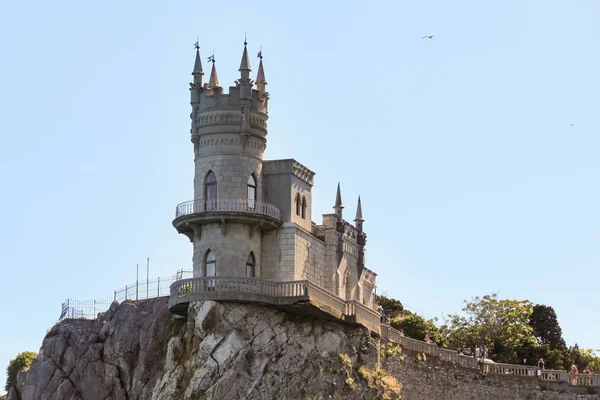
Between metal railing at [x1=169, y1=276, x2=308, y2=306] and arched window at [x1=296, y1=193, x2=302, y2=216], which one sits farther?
arched window at [x1=296, y1=193, x2=302, y2=216]

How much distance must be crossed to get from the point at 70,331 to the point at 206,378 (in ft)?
55.7

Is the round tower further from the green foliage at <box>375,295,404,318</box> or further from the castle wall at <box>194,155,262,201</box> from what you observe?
the green foliage at <box>375,295,404,318</box>

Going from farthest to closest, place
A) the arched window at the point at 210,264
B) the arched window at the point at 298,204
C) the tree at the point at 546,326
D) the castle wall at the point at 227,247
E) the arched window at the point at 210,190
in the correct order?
the tree at the point at 546,326 → the arched window at the point at 298,204 → the arched window at the point at 210,190 → the arched window at the point at 210,264 → the castle wall at the point at 227,247

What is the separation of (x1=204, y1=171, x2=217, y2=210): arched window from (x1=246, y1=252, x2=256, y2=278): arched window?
3.60 meters

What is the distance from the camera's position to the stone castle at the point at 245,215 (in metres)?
94.1

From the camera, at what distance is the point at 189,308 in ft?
308

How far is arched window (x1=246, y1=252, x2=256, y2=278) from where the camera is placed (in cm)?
9538

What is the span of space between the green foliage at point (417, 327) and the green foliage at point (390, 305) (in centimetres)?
681

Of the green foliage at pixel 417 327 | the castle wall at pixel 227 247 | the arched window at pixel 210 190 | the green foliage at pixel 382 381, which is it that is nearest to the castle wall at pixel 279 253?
the castle wall at pixel 227 247

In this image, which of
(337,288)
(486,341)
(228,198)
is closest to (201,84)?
(228,198)

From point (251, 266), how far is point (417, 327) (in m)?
26.4

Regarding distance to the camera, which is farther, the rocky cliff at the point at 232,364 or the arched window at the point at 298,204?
the arched window at the point at 298,204

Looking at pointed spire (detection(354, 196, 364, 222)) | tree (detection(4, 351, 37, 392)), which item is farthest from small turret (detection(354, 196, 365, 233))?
tree (detection(4, 351, 37, 392))

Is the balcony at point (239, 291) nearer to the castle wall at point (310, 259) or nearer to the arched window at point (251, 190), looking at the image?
the castle wall at point (310, 259)
